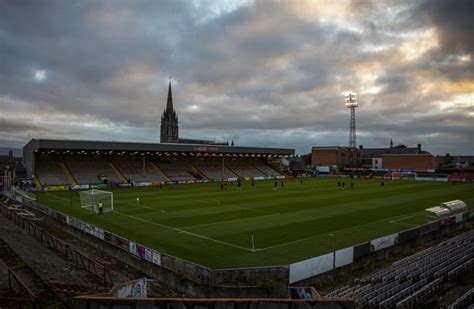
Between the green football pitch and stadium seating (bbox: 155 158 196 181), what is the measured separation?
2455 centimetres

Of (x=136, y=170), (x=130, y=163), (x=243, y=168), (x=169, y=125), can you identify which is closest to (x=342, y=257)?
(x=136, y=170)

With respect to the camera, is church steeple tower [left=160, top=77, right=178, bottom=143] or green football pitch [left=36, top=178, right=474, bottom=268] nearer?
green football pitch [left=36, top=178, right=474, bottom=268]

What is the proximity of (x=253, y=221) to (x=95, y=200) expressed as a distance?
1873 cm

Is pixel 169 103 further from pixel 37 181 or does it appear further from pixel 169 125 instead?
pixel 37 181

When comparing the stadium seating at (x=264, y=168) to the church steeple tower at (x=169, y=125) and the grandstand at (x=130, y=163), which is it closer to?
the grandstand at (x=130, y=163)

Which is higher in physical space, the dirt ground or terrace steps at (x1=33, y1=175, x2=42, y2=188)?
terrace steps at (x1=33, y1=175, x2=42, y2=188)

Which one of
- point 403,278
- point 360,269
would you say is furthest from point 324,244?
point 403,278

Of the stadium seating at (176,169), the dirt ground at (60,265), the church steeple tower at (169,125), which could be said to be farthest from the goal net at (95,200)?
the church steeple tower at (169,125)

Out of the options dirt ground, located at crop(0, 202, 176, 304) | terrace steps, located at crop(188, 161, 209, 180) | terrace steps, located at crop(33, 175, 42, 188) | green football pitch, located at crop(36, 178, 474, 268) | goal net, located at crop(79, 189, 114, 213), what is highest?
terrace steps, located at crop(188, 161, 209, 180)

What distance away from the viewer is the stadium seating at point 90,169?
64312mm

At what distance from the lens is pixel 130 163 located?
7500cm

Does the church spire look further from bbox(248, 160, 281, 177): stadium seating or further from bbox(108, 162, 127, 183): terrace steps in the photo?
bbox(108, 162, 127, 183): terrace steps

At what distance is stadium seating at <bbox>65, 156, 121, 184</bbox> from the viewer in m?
64.3

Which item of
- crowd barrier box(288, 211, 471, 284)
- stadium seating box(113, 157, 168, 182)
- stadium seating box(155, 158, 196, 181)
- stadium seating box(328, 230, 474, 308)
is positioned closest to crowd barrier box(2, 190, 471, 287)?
crowd barrier box(288, 211, 471, 284)
